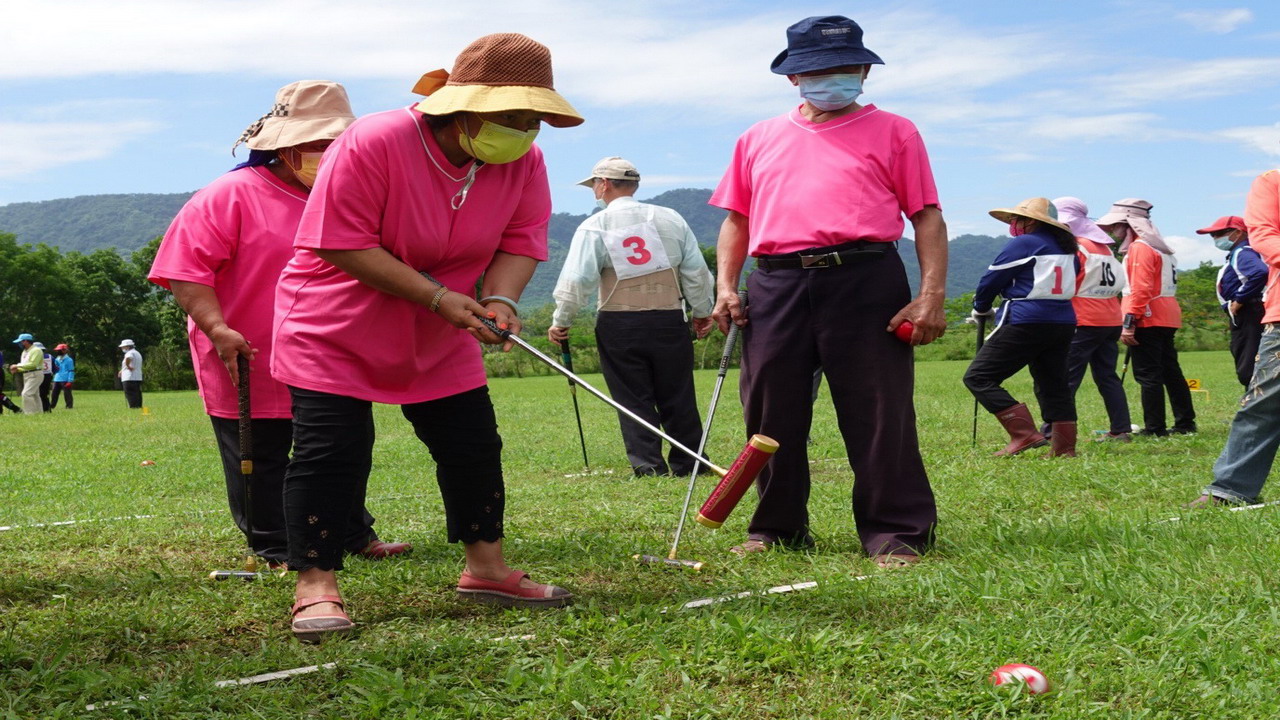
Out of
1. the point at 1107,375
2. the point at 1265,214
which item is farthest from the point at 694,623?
the point at 1107,375

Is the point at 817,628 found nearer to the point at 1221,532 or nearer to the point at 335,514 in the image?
the point at 335,514

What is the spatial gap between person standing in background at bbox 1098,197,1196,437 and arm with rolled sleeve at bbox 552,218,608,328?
467 cm

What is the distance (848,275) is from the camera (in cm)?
452

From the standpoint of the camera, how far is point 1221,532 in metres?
4.50

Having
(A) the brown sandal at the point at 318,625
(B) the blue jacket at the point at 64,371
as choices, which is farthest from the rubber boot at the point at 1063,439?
(B) the blue jacket at the point at 64,371

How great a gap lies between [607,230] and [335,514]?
15.9 ft

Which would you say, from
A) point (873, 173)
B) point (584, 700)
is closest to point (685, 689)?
point (584, 700)

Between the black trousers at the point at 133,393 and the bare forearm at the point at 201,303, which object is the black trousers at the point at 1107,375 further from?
the black trousers at the point at 133,393

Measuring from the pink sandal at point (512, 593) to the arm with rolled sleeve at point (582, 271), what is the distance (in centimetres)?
434

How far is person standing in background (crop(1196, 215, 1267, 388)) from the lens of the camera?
895 centimetres

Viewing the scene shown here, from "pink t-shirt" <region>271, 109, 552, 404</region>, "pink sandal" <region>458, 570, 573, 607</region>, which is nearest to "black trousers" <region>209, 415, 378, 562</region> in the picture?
"pink sandal" <region>458, 570, 573, 607</region>

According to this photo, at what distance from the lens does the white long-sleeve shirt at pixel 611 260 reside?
826 cm

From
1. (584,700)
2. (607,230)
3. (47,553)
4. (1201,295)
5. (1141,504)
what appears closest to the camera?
(584,700)

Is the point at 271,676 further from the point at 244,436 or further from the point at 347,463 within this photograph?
the point at 244,436
